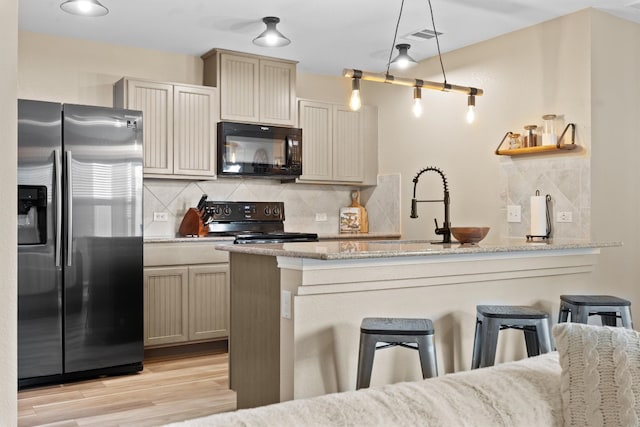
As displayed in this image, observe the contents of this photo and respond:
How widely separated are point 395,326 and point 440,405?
1115mm

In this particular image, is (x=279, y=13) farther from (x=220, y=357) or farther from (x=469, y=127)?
(x=220, y=357)

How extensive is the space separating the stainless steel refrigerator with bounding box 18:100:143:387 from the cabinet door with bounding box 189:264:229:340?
0.60 meters

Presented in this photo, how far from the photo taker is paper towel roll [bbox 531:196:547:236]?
407cm

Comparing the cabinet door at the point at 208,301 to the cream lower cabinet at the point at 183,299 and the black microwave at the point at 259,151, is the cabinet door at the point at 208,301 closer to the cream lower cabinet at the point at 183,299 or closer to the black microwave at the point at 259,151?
the cream lower cabinet at the point at 183,299

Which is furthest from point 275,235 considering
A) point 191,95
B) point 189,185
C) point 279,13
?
point 279,13

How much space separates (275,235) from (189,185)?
0.92m

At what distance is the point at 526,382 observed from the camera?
5.03ft

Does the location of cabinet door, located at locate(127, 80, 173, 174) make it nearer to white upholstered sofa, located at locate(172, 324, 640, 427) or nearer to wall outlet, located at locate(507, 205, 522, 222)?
wall outlet, located at locate(507, 205, 522, 222)

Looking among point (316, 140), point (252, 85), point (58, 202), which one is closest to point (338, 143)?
point (316, 140)

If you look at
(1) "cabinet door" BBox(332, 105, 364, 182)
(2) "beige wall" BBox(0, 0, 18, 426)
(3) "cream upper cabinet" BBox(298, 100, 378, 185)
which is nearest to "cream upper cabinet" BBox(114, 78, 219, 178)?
(3) "cream upper cabinet" BBox(298, 100, 378, 185)

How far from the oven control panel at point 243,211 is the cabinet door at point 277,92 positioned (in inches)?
30.0

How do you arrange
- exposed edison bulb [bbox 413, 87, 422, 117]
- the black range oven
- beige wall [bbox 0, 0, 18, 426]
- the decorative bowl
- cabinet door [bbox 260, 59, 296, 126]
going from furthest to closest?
cabinet door [bbox 260, 59, 296, 126] → the black range oven → exposed edison bulb [bbox 413, 87, 422, 117] → the decorative bowl → beige wall [bbox 0, 0, 18, 426]

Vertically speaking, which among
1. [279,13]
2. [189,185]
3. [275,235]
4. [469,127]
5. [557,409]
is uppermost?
[279,13]

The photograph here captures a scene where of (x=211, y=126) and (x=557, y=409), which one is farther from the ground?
(x=211, y=126)
